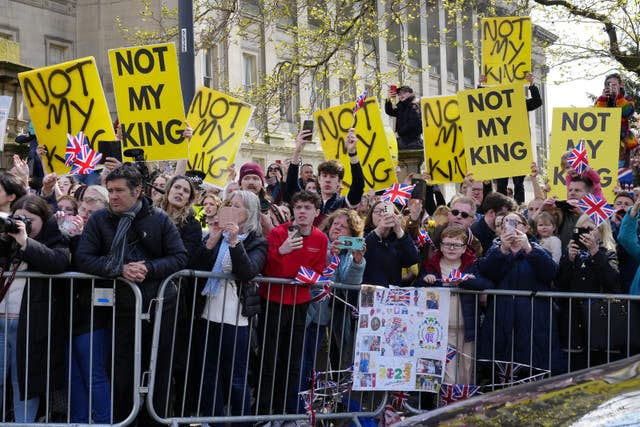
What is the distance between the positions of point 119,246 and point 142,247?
230 millimetres

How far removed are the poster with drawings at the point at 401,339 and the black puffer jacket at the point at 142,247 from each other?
56.3 inches

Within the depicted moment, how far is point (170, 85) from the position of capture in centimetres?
898

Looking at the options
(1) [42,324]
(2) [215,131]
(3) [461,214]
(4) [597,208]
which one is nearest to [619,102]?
(3) [461,214]

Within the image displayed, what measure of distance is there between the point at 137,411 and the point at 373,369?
5.64ft

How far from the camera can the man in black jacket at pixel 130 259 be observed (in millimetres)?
6055

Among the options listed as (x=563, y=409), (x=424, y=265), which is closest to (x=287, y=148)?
(x=424, y=265)

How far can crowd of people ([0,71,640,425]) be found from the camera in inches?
241

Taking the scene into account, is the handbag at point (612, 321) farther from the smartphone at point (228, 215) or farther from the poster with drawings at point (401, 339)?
the smartphone at point (228, 215)

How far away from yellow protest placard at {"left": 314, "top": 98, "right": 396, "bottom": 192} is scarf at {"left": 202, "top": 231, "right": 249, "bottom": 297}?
9.30 ft

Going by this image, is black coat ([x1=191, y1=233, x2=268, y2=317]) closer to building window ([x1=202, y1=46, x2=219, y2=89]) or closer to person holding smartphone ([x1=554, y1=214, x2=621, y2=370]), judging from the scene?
person holding smartphone ([x1=554, y1=214, x2=621, y2=370])

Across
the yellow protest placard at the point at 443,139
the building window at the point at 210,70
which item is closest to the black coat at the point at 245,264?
the yellow protest placard at the point at 443,139

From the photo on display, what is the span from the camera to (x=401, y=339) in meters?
6.84

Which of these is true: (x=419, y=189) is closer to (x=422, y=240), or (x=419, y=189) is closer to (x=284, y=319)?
(x=422, y=240)

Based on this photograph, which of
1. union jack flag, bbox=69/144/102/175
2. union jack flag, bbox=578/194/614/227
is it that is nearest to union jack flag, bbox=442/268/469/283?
union jack flag, bbox=578/194/614/227
